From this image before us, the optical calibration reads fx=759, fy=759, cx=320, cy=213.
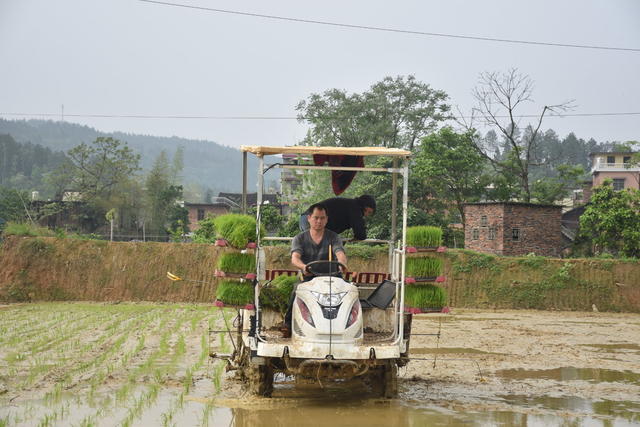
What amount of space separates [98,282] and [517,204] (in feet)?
71.1

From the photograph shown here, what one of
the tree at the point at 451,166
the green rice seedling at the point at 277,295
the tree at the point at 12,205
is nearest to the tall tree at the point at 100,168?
the tree at the point at 12,205

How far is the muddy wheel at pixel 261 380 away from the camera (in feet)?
28.4

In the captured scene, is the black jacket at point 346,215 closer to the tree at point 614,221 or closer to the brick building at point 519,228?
the tree at point 614,221

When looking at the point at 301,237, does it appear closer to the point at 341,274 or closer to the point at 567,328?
the point at 341,274

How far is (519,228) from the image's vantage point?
38469mm

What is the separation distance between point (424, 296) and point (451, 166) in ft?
113

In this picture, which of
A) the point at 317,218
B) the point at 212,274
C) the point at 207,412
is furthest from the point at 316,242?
the point at 212,274

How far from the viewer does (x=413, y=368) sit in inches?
451

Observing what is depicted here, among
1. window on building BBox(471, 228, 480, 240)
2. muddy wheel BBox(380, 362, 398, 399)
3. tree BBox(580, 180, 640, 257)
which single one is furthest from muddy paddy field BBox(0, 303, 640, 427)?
window on building BBox(471, 228, 480, 240)

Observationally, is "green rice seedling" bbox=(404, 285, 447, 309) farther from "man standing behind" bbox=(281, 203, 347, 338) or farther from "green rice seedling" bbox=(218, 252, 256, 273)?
"green rice seedling" bbox=(218, 252, 256, 273)

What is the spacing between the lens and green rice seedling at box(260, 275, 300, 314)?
9.14m

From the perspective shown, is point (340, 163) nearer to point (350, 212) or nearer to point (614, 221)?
point (350, 212)

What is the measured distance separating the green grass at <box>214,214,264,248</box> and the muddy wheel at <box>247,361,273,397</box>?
1420 mm

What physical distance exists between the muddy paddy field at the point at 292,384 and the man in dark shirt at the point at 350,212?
2.07 meters
